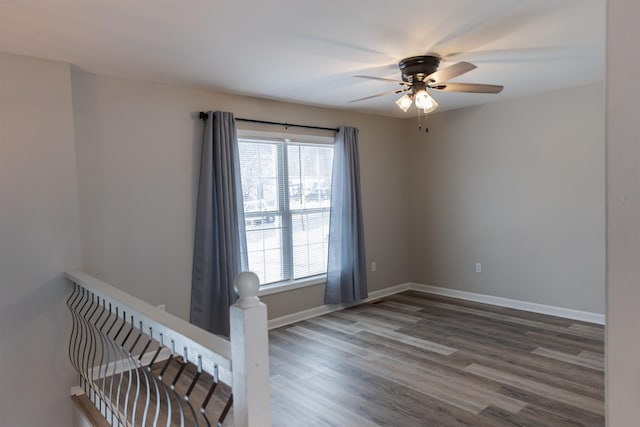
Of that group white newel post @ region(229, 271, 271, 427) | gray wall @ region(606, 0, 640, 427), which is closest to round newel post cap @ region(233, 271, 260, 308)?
white newel post @ region(229, 271, 271, 427)

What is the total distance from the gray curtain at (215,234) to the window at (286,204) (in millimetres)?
373

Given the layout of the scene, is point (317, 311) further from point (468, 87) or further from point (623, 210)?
point (623, 210)

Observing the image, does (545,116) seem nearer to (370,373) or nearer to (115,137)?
(370,373)

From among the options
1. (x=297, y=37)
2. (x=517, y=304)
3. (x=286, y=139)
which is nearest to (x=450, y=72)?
(x=297, y=37)

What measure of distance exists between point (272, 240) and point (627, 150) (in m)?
3.99

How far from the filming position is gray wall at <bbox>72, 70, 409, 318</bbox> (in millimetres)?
3236

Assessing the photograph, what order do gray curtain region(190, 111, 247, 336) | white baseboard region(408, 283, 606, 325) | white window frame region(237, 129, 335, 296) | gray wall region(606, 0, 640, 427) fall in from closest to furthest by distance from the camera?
gray wall region(606, 0, 640, 427) < gray curtain region(190, 111, 247, 336) < white window frame region(237, 129, 335, 296) < white baseboard region(408, 283, 606, 325)

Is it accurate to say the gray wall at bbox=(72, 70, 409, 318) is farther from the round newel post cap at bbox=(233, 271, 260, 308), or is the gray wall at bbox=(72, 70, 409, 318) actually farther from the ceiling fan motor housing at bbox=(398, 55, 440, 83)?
the round newel post cap at bbox=(233, 271, 260, 308)

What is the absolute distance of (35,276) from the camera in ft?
9.15

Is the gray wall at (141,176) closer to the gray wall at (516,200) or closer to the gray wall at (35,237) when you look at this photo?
the gray wall at (35,237)

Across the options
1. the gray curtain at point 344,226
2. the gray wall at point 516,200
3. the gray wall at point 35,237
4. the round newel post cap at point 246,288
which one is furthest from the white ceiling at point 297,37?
the round newel post cap at point 246,288

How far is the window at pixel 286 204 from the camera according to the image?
4285 mm

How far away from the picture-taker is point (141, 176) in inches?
138

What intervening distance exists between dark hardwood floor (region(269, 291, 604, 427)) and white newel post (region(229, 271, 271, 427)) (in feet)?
5.10
